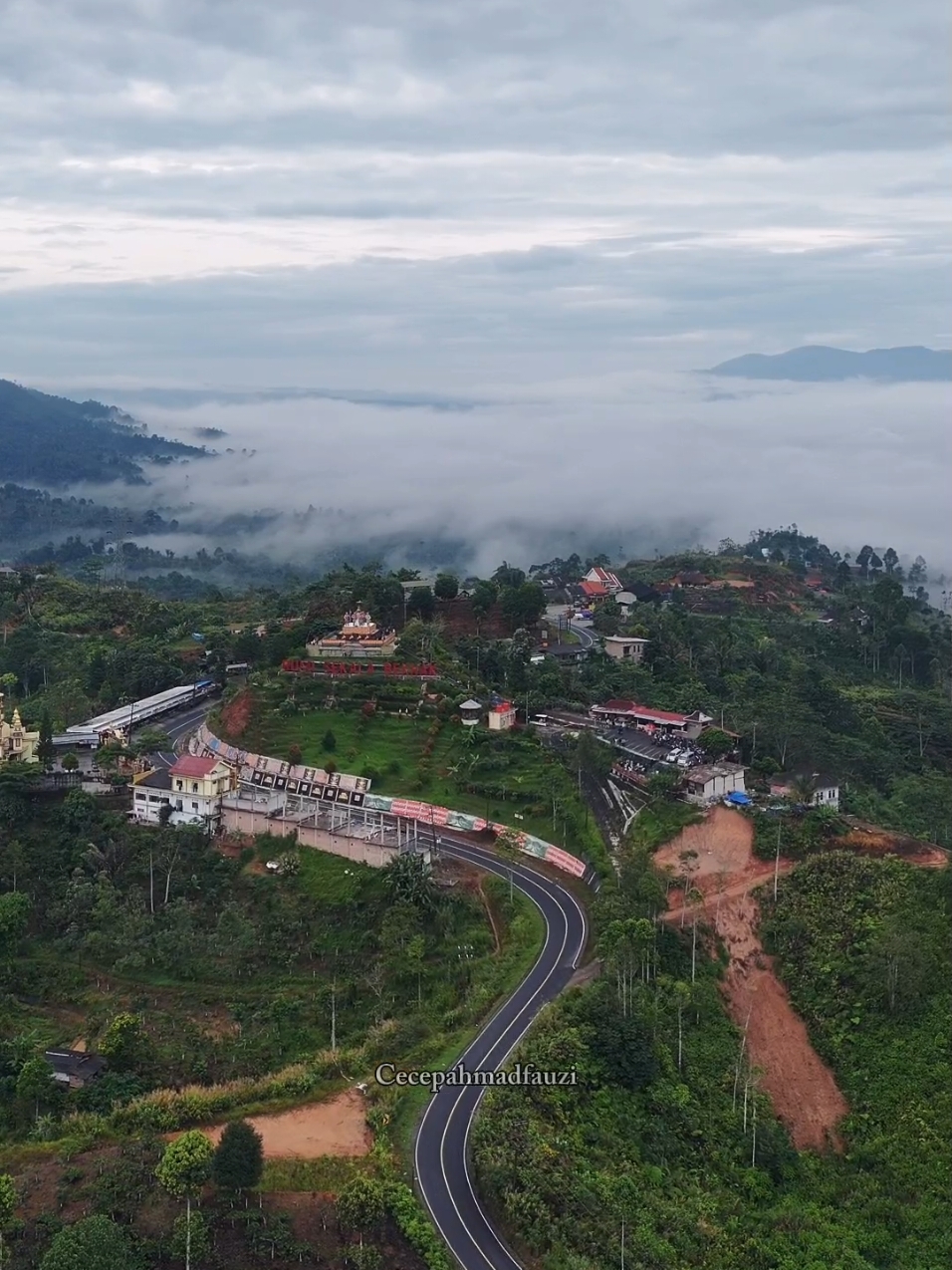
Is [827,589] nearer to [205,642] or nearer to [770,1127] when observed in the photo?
[205,642]

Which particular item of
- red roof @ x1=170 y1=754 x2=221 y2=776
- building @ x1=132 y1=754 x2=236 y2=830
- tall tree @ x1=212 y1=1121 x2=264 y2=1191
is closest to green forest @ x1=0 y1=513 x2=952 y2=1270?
tall tree @ x1=212 y1=1121 x2=264 y2=1191

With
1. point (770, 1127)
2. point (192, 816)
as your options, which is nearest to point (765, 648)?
point (192, 816)

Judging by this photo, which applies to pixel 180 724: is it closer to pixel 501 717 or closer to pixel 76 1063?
pixel 501 717

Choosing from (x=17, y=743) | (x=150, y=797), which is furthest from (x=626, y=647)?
(x=17, y=743)

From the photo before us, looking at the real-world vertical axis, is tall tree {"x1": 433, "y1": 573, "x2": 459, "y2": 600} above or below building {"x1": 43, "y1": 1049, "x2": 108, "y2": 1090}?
above

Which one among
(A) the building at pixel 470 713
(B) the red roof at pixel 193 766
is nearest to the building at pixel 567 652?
(A) the building at pixel 470 713
